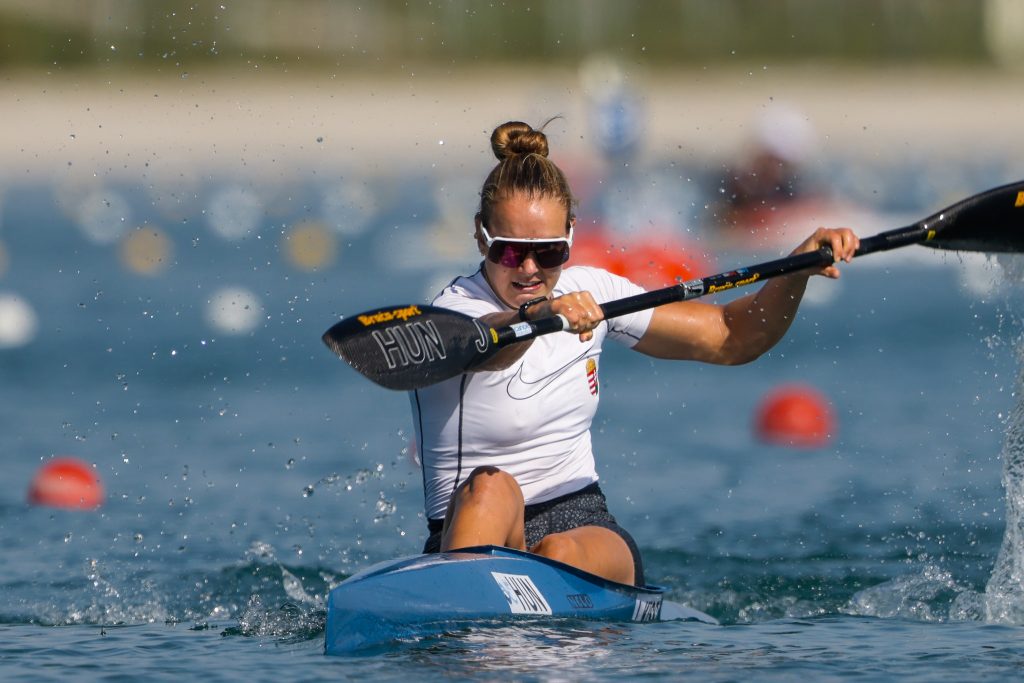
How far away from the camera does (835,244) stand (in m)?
5.02

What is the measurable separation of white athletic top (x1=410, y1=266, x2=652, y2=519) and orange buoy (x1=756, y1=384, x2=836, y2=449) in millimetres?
4430

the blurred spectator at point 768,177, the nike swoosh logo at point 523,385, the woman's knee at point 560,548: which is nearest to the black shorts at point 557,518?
the woman's knee at point 560,548

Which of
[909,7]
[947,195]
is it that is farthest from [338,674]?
[909,7]

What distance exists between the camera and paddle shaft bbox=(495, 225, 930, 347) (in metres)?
4.55

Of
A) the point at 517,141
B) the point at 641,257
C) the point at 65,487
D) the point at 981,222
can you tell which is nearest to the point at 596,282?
the point at 517,141

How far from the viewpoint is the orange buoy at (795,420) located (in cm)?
924

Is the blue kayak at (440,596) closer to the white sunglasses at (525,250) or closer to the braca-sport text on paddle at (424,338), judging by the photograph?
the braca-sport text on paddle at (424,338)

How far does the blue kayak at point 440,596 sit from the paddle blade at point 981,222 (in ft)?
6.73

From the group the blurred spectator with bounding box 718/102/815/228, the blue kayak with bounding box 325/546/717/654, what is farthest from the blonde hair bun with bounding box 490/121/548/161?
the blurred spectator with bounding box 718/102/815/228

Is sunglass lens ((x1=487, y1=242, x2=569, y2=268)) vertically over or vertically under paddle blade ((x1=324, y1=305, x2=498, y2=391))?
over

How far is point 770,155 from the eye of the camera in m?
15.5

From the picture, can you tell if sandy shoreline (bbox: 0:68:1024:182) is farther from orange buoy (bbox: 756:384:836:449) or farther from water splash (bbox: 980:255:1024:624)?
water splash (bbox: 980:255:1024:624)

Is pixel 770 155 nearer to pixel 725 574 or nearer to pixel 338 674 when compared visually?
pixel 725 574

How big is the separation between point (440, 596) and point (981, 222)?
8.47 feet
